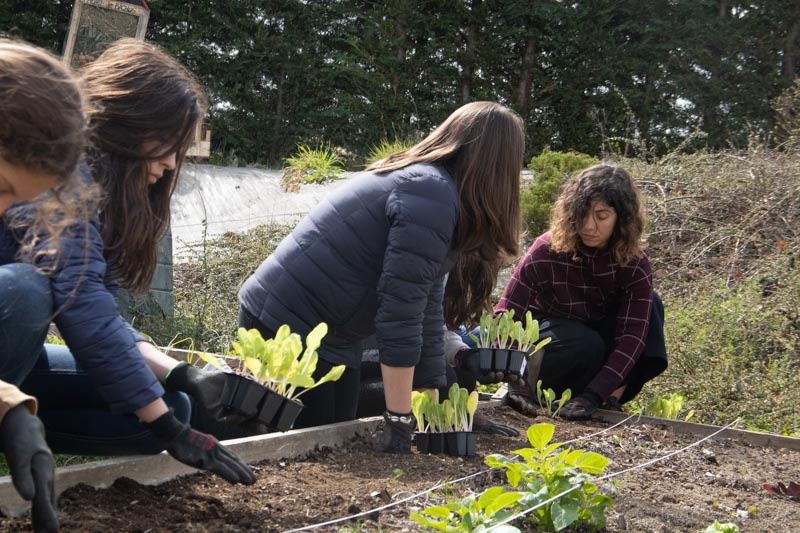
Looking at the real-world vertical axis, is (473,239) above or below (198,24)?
below

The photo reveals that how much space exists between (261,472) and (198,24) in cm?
918

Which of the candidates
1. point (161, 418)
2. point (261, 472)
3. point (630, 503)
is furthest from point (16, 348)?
point (630, 503)

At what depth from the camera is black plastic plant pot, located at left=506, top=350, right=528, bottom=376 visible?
126 inches

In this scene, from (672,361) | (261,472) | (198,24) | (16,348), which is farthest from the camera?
(198,24)

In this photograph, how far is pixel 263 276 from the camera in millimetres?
2980

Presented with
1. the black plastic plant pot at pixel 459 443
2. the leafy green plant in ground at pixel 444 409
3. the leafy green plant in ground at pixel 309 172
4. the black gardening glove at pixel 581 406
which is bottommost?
the black gardening glove at pixel 581 406

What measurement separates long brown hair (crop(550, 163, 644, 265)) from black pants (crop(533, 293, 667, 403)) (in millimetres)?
376

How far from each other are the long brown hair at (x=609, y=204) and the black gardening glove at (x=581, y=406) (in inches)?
25.6

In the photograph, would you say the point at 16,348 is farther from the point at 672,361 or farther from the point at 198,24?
the point at 198,24

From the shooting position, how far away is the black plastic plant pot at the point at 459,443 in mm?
2832

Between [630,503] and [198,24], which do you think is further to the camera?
[198,24]

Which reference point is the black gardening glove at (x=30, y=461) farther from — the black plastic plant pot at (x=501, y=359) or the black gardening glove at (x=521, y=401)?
the black gardening glove at (x=521, y=401)

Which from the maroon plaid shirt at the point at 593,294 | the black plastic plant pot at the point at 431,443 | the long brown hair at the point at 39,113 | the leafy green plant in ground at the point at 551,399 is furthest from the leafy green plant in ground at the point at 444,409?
the long brown hair at the point at 39,113

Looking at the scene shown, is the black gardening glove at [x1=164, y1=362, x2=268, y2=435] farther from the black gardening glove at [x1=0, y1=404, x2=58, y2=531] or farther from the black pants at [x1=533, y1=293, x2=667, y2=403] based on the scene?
the black pants at [x1=533, y1=293, x2=667, y2=403]
